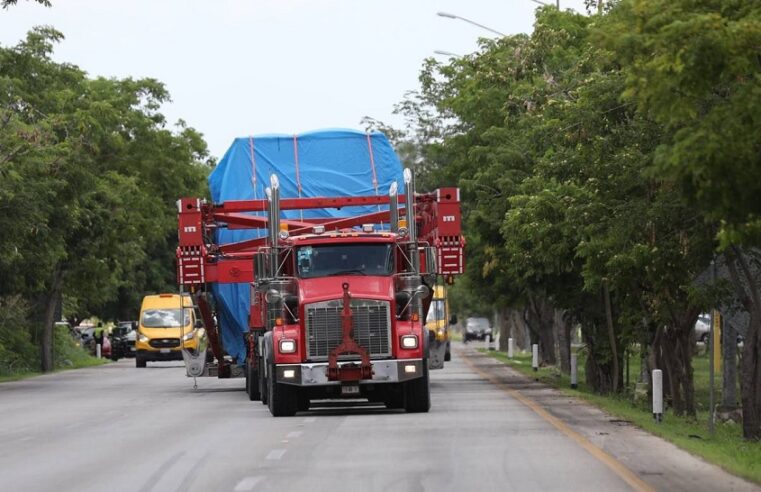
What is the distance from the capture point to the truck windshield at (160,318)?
203 ft

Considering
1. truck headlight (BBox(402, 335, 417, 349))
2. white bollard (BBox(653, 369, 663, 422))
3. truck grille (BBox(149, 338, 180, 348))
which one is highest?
truck grille (BBox(149, 338, 180, 348))

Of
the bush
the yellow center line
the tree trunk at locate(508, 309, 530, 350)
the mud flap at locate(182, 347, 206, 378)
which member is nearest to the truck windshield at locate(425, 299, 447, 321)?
the mud flap at locate(182, 347, 206, 378)

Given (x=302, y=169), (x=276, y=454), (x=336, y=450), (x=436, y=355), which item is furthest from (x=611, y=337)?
(x=276, y=454)

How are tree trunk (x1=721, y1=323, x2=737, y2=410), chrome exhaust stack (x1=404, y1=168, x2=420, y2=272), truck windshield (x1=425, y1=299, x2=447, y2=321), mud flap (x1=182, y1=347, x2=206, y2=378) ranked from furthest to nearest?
truck windshield (x1=425, y1=299, x2=447, y2=321) < mud flap (x1=182, y1=347, x2=206, y2=378) < tree trunk (x1=721, y1=323, x2=737, y2=410) < chrome exhaust stack (x1=404, y1=168, x2=420, y2=272)

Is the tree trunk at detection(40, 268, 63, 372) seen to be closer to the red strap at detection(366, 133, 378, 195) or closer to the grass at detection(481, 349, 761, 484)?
the grass at detection(481, 349, 761, 484)

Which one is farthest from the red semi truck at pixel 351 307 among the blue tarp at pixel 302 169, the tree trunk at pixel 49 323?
the tree trunk at pixel 49 323

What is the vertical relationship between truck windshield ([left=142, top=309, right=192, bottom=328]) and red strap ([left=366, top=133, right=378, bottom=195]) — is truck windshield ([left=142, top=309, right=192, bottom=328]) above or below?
below

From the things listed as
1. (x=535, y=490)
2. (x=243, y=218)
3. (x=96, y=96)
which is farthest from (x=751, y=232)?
(x=96, y=96)

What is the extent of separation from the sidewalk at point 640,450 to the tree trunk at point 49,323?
2987 centimetres

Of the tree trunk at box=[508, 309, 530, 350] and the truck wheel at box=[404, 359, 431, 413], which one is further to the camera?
the tree trunk at box=[508, 309, 530, 350]

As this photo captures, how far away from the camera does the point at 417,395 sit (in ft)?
84.3

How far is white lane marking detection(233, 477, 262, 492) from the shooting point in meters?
14.3

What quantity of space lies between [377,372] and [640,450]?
7403 mm

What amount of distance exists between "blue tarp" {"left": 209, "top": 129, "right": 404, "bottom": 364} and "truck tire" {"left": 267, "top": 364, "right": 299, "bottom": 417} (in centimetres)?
764
